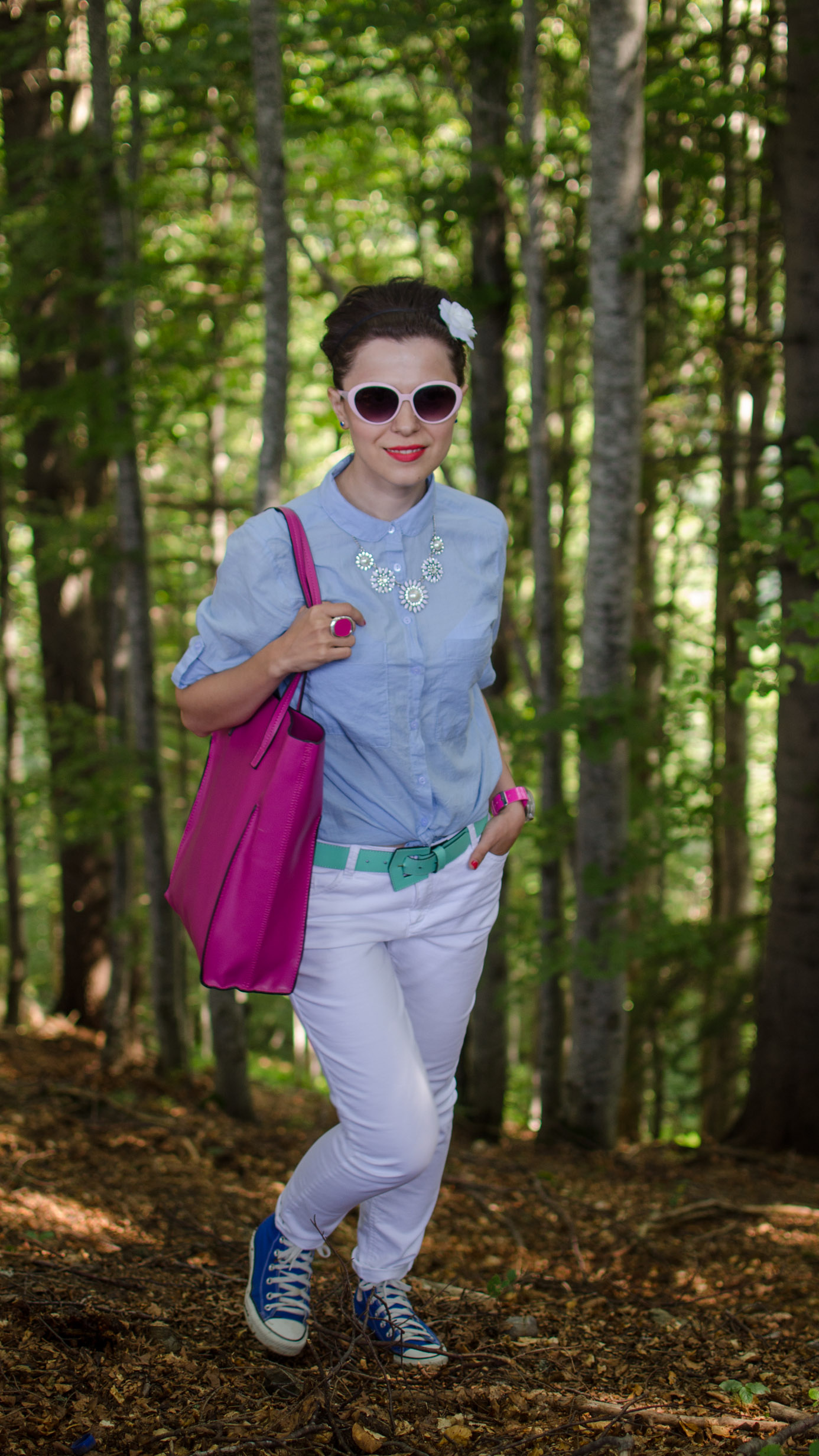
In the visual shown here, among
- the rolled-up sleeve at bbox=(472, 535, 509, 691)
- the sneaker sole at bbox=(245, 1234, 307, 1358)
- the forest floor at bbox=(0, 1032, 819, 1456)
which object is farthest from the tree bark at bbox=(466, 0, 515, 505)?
the sneaker sole at bbox=(245, 1234, 307, 1358)

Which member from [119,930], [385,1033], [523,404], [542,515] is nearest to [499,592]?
[385,1033]

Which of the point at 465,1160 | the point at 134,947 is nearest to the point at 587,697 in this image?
the point at 465,1160

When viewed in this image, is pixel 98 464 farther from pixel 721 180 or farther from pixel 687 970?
pixel 687 970

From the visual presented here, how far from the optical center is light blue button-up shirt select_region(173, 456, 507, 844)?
7.80 feet

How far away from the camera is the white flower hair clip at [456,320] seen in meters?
2.46

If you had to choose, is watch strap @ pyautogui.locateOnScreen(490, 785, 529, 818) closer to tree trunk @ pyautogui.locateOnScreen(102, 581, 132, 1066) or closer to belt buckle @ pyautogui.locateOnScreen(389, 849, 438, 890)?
belt buckle @ pyautogui.locateOnScreen(389, 849, 438, 890)

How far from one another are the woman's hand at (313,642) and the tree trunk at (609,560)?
3.69 meters

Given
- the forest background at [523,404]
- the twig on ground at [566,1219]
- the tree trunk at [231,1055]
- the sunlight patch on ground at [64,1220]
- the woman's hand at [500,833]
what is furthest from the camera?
the tree trunk at [231,1055]

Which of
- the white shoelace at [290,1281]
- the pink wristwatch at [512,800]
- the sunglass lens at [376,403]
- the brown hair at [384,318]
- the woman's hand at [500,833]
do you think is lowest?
the white shoelace at [290,1281]

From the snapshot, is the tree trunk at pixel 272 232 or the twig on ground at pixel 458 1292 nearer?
the twig on ground at pixel 458 1292

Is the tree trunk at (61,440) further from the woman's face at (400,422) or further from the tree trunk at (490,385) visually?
the woman's face at (400,422)

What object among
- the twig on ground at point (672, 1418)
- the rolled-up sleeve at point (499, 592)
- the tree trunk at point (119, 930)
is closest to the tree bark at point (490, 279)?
the tree trunk at point (119, 930)

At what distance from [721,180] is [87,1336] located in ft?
36.7

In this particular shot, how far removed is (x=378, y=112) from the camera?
1016 cm
